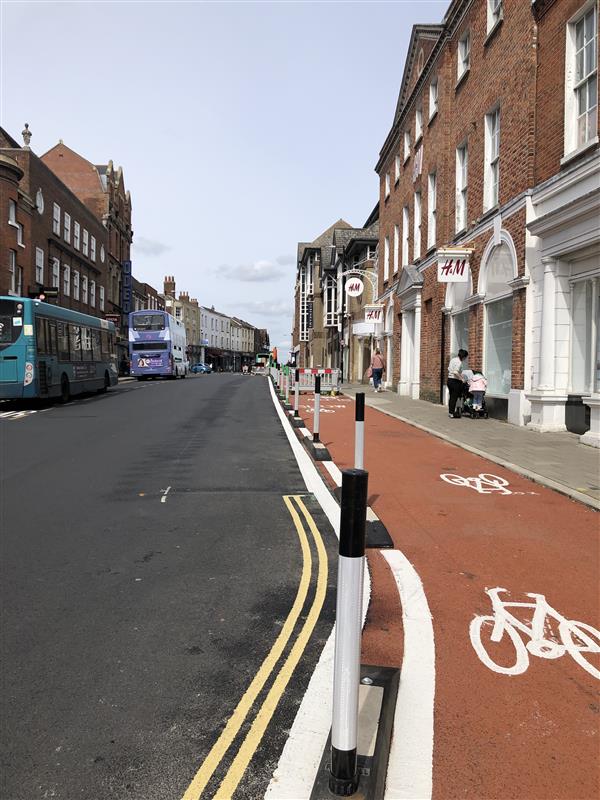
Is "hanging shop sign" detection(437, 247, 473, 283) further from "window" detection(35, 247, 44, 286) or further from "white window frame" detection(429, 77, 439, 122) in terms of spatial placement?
"window" detection(35, 247, 44, 286)

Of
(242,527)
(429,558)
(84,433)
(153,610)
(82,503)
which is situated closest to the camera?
(153,610)

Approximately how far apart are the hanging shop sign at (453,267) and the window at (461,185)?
67.6 inches

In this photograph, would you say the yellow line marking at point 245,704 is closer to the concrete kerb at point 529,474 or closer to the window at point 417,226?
the concrete kerb at point 529,474

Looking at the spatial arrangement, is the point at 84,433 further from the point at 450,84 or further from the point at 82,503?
the point at 450,84

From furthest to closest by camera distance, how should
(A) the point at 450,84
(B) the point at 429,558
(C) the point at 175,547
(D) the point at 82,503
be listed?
(A) the point at 450,84
(D) the point at 82,503
(C) the point at 175,547
(B) the point at 429,558

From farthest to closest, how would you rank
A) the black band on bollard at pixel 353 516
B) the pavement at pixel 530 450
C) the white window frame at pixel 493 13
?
the white window frame at pixel 493 13 → the pavement at pixel 530 450 → the black band on bollard at pixel 353 516

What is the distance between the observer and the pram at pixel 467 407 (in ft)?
47.2

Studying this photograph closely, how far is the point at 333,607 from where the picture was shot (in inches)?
151

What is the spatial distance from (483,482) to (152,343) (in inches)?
1320

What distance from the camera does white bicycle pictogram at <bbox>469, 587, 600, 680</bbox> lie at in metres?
3.11

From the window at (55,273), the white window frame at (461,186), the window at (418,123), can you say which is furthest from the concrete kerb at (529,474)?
the window at (55,273)

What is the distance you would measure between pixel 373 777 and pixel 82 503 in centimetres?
511

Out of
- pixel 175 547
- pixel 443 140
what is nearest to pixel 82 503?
pixel 175 547

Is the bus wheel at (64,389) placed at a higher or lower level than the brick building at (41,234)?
lower
